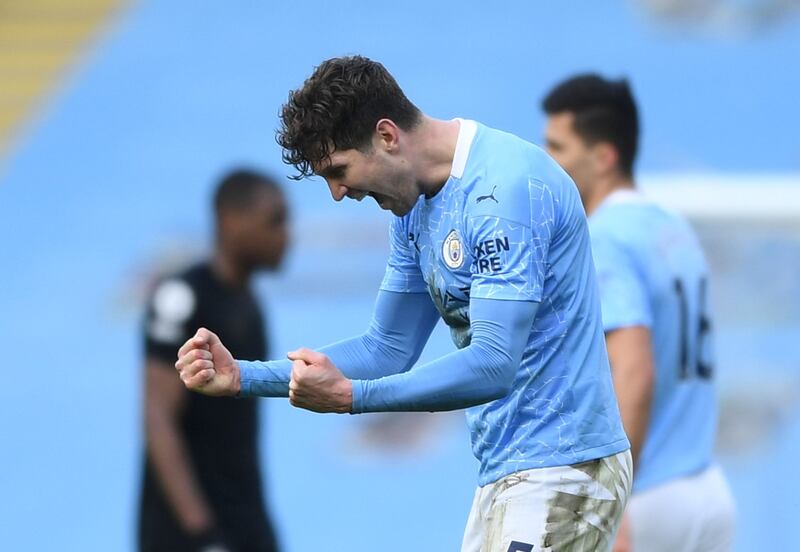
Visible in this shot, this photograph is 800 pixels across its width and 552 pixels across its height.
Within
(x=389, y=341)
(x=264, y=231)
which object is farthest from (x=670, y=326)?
(x=264, y=231)

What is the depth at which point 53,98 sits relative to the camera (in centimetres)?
1120

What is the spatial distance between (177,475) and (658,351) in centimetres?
209

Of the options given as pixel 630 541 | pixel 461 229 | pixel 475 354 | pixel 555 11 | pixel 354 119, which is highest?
pixel 555 11

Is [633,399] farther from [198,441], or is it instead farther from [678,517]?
[198,441]

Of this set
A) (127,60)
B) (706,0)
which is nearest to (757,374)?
(706,0)

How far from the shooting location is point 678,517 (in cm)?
413

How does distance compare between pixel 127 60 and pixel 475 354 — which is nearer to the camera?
pixel 475 354

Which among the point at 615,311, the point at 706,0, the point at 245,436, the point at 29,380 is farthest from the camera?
the point at 706,0

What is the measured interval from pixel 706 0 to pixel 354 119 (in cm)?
813

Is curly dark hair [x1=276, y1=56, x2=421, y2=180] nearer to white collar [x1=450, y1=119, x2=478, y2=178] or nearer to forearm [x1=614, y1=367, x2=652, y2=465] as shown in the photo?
white collar [x1=450, y1=119, x2=478, y2=178]

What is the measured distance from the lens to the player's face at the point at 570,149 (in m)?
4.37

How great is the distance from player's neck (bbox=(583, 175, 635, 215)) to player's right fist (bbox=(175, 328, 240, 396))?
1674mm

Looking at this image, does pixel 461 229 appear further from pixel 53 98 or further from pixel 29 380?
pixel 53 98

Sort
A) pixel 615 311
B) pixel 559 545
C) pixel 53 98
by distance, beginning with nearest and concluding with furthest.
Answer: pixel 559 545
pixel 615 311
pixel 53 98
